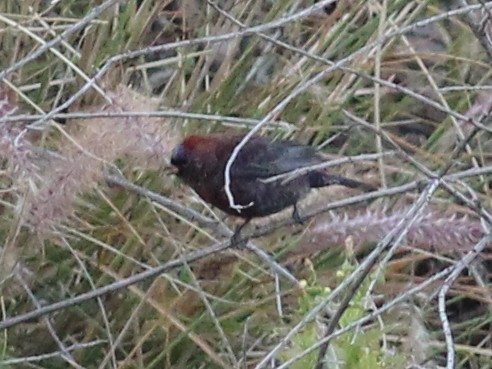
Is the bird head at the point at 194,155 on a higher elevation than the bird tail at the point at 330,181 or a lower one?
lower

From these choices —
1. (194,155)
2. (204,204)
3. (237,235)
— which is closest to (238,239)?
(237,235)

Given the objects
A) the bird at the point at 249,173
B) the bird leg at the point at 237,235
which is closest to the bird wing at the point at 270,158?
the bird at the point at 249,173

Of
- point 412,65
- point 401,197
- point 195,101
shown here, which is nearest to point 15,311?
point 195,101

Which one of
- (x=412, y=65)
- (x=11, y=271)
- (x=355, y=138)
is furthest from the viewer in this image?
(x=412, y=65)

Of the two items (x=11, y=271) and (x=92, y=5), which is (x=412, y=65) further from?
(x=11, y=271)

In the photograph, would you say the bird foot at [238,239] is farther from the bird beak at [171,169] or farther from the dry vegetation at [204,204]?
the bird beak at [171,169]

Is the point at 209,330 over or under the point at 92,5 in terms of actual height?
under

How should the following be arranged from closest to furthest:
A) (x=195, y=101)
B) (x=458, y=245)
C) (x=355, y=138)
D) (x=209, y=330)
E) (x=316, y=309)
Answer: (x=316, y=309) → (x=458, y=245) → (x=209, y=330) → (x=195, y=101) → (x=355, y=138)
